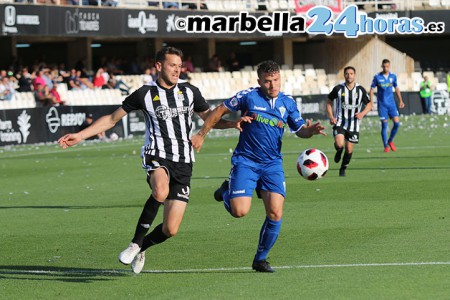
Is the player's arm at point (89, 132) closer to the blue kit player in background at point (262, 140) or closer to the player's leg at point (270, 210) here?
the blue kit player in background at point (262, 140)

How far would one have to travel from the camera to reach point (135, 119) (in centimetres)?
3884

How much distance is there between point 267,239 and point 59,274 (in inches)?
78.3

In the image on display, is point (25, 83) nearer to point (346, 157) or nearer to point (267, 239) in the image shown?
point (346, 157)

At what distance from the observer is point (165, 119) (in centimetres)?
1025

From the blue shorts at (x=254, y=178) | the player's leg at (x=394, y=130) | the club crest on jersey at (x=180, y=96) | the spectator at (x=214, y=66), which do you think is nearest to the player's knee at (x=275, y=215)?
the blue shorts at (x=254, y=178)

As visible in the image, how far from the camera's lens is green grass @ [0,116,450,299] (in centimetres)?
932

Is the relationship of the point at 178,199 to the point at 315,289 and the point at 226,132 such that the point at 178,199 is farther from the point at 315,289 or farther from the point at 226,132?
the point at 226,132

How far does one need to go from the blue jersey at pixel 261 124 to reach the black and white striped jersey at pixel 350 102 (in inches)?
428

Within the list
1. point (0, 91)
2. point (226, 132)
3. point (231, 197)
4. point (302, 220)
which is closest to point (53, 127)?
point (0, 91)

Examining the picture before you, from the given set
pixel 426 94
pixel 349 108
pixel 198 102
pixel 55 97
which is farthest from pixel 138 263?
pixel 426 94

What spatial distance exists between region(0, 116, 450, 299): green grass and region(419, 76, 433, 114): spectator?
86.4 ft

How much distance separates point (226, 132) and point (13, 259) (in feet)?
98.8

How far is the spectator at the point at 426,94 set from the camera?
50.2 m

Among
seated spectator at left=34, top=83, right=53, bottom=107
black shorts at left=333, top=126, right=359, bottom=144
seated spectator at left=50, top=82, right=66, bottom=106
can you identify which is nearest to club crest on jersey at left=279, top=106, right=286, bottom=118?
black shorts at left=333, top=126, right=359, bottom=144
